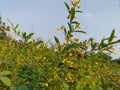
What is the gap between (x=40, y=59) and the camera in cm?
492

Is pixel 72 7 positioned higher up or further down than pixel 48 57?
higher up

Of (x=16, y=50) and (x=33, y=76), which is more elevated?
(x=16, y=50)

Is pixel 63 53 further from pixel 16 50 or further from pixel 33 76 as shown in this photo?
pixel 16 50

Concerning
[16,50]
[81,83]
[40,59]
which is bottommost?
[81,83]

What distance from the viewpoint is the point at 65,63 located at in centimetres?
409

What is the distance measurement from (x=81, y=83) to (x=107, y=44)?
0.86 m

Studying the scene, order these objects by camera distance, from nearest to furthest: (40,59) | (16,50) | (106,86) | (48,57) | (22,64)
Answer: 1. (48,57)
2. (40,59)
3. (22,64)
4. (106,86)
5. (16,50)

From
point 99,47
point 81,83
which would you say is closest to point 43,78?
point 81,83

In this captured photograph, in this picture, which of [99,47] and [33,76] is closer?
[99,47]

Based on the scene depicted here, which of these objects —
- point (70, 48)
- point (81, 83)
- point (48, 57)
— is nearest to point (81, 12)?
point (70, 48)

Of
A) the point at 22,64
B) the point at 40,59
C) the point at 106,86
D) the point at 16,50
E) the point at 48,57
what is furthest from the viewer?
the point at 16,50

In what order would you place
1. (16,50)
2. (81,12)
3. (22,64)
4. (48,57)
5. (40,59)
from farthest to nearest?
(16,50)
(22,64)
(40,59)
(48,57)
(81,12)

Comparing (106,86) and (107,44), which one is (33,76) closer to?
(107,44)

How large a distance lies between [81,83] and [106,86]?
62.9 inches
